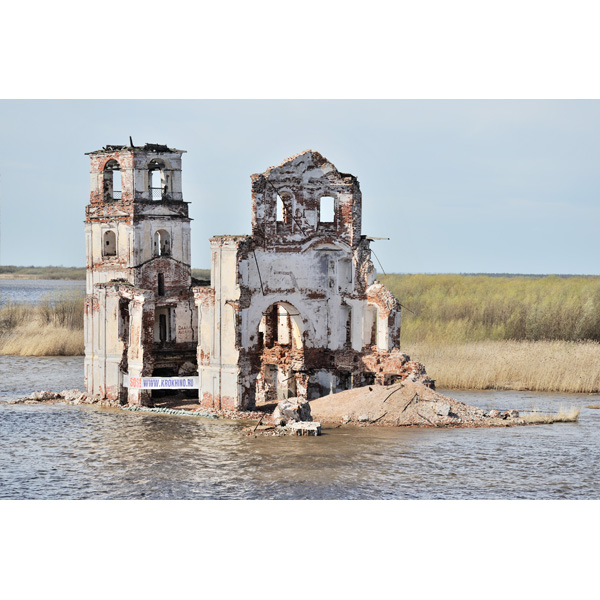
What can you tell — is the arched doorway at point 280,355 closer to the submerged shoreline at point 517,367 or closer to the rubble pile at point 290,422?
the rubble pile at point 290,422

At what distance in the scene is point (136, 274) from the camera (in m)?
34.1

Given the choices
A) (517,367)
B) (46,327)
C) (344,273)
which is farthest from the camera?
(46,327)

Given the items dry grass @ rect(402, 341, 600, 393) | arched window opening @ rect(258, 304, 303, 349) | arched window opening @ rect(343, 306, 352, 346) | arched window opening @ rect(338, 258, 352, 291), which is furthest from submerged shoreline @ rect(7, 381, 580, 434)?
dry grass @ rect(402, 341, 600, 393)

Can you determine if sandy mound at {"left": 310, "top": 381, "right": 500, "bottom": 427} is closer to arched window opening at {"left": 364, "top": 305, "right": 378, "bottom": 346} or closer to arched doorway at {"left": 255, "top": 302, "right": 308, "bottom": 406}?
arched doorway at {"left": 255, "top": 302, "right": 308, "bottom": 406}

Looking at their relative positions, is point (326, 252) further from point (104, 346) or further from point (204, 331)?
point (104, 346)

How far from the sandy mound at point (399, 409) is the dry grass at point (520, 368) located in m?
8.08

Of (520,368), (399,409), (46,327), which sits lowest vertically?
(399,409)

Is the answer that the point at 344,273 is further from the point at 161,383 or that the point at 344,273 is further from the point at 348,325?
the point at 161,383

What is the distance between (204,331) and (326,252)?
487cm

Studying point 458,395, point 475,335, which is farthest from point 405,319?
point 458,395

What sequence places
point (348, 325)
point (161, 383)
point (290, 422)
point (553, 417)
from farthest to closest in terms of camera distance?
point (348, 325), point (161, 383), point (553, 417), point (290, 422)

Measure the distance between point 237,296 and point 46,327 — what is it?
23.1 meters

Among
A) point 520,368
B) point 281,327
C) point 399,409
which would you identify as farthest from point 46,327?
point 399,409

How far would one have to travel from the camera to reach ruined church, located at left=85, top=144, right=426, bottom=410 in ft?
104
